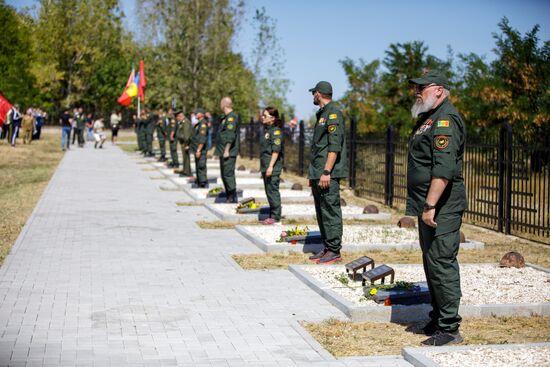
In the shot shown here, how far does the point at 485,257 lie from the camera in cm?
1121

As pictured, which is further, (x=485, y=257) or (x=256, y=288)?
(x=485, y=257)

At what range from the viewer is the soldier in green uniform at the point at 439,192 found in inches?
252

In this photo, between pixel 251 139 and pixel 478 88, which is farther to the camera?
pixel 251 139

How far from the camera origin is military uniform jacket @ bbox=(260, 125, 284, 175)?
13242mm

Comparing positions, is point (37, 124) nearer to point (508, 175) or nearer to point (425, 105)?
point (508, 175)

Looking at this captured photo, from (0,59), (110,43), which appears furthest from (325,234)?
(110,43)

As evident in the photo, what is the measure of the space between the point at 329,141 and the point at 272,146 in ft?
11.1

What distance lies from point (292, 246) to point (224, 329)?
4312mm

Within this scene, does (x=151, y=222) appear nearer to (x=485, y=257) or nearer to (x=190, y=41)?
(x=485, y=257)

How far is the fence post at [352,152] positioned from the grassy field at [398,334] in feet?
41.7

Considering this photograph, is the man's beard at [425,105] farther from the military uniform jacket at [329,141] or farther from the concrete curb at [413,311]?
the military uniform jacket at [329,141]

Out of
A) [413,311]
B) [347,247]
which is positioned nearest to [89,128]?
[347,247]

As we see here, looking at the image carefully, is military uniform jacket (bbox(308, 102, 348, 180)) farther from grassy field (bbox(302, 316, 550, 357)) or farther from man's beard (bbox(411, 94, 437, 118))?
man's beard (bbox(411, 94, 437, 118))

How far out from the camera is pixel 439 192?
21.0 feet
